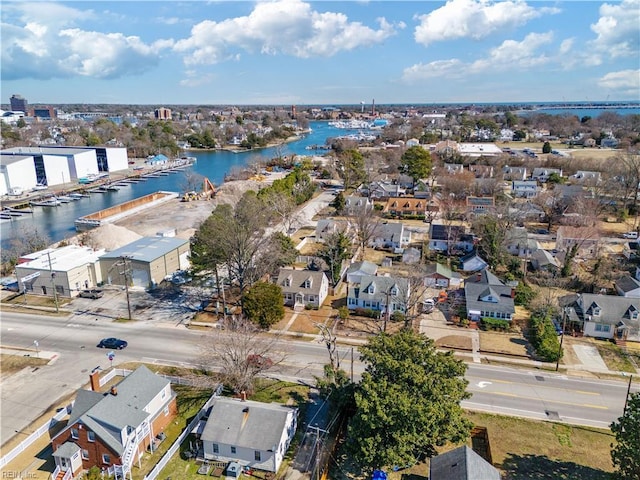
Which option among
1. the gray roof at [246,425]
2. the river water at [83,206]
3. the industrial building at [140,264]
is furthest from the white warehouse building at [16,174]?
the gray roof at [246,425]

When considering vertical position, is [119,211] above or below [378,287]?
above

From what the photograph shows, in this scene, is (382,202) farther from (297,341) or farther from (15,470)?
(15,470)

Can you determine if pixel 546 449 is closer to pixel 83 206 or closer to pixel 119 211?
pixel 119 211

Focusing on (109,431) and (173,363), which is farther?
(173,363)

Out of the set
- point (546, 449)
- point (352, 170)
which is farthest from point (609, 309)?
point (352, 170)

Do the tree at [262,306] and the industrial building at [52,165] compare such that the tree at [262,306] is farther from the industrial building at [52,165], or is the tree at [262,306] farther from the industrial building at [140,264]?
the industrial building at [52,165]

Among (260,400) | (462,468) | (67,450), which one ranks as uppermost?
(462,468)

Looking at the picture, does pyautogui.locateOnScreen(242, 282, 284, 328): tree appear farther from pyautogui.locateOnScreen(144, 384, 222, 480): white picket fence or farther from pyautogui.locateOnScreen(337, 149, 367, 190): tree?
pyautogui.locateOnScreen(337, 149, 367, 190): tree

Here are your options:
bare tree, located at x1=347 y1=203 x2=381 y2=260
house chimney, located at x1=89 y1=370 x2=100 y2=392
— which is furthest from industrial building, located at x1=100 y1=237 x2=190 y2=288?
bare tree, located at x1=347 y1=203 x2=381 y2=260

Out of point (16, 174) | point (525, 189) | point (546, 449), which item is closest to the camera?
point (546, 449)
